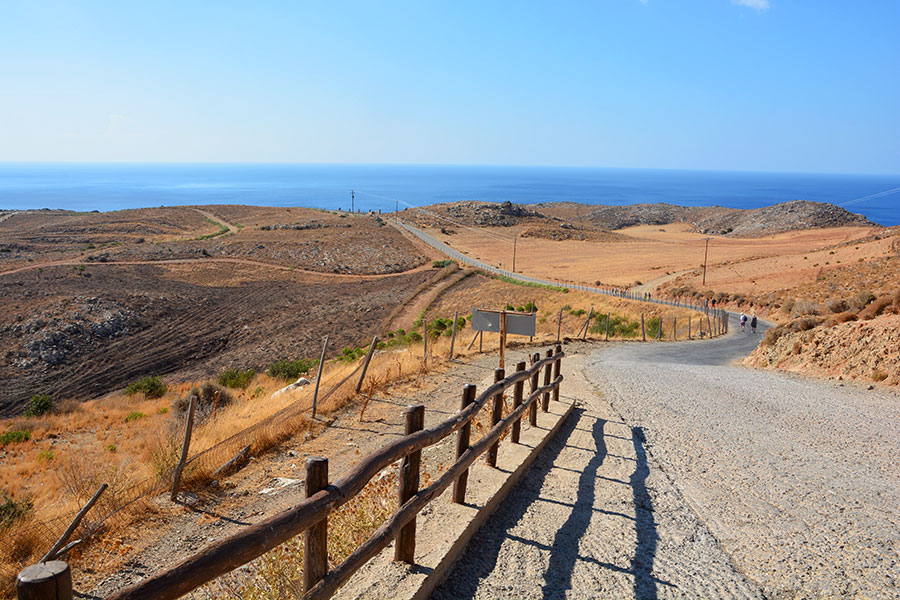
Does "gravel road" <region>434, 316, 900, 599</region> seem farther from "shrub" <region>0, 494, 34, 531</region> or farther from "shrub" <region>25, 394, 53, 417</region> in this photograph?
"shrub" <region>25, 394, 53, 417</region>

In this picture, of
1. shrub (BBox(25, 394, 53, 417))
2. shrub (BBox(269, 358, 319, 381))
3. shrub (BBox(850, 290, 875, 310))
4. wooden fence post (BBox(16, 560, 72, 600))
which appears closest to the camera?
wooden fence post (BBox(16, 560, 72, 600))

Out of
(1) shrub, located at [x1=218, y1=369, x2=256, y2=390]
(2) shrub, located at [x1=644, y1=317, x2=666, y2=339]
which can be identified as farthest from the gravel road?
(2) shrub, located at [x1=644, y1=317, x2=666, y2=339]

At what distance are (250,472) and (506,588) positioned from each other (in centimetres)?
614

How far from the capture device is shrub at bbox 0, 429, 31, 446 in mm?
18484

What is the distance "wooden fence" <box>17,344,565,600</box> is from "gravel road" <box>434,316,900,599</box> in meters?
0.80

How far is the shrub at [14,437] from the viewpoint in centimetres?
1848

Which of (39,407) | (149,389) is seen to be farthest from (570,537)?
(39,407)

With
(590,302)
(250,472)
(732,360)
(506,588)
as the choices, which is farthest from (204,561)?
(590,302)

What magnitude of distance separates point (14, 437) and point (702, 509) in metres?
19.9

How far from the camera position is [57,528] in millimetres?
8062

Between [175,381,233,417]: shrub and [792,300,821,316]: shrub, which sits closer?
[175,381,233,417]: shrub

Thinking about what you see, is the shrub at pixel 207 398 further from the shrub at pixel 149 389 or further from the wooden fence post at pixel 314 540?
the wooden fence post at pixel 314 540

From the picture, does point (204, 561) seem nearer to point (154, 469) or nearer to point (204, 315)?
point (154, 469)

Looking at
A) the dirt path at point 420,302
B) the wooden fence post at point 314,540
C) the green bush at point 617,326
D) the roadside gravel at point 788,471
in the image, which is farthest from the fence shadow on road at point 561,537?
the dirt path at point 420,302
